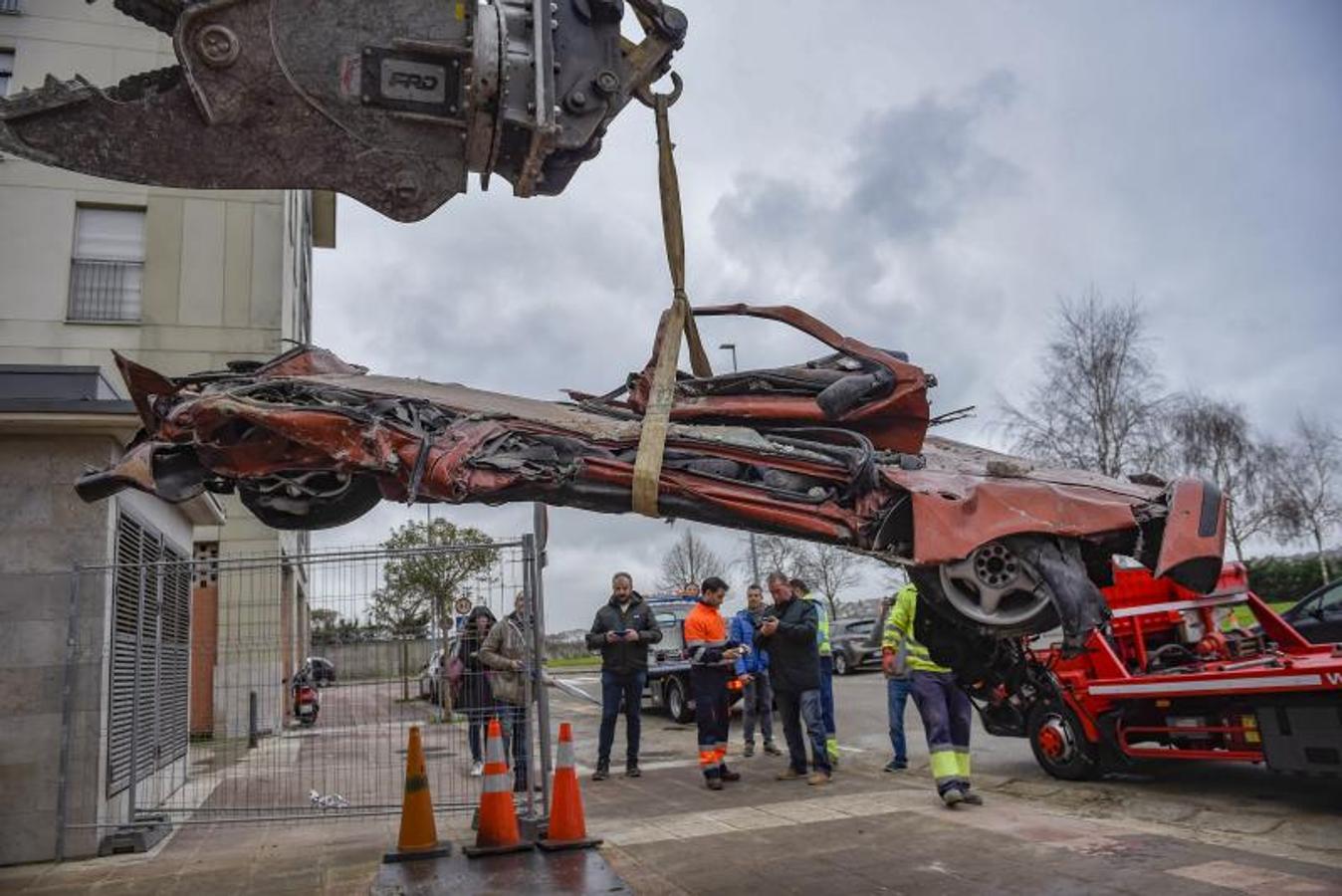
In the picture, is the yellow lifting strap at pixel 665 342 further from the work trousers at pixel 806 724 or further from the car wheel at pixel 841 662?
the car wheel at pixel 841 662

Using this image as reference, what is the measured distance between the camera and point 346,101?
3293 mm

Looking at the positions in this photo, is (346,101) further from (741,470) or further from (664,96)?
(741,470)

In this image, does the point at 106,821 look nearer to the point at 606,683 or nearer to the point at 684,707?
the point at 606,683

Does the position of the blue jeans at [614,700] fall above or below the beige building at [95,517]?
below

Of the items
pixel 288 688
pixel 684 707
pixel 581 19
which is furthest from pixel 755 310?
pixel 684 707

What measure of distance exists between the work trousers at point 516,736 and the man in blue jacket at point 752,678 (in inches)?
134

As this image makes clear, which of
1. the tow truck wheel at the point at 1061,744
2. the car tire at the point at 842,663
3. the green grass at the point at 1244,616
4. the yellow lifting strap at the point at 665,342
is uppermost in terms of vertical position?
the yellow lifting strap at the point at 665,342

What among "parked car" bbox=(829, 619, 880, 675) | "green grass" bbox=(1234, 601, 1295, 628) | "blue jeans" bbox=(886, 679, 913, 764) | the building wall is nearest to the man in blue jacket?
"blue jeans" bbox=(886, 679, 913, 764)

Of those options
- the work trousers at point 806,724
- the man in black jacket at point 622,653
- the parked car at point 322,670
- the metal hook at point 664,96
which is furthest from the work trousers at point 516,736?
the metal hook at point 664,96

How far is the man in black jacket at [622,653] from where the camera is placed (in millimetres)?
9789

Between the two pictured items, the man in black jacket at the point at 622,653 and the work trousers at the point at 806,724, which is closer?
the work trousers at the point at 806,724

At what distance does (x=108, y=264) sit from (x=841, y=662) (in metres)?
17.6

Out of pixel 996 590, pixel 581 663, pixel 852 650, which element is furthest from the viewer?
pixel 581 663

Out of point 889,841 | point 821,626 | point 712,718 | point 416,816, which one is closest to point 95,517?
point 416,816
